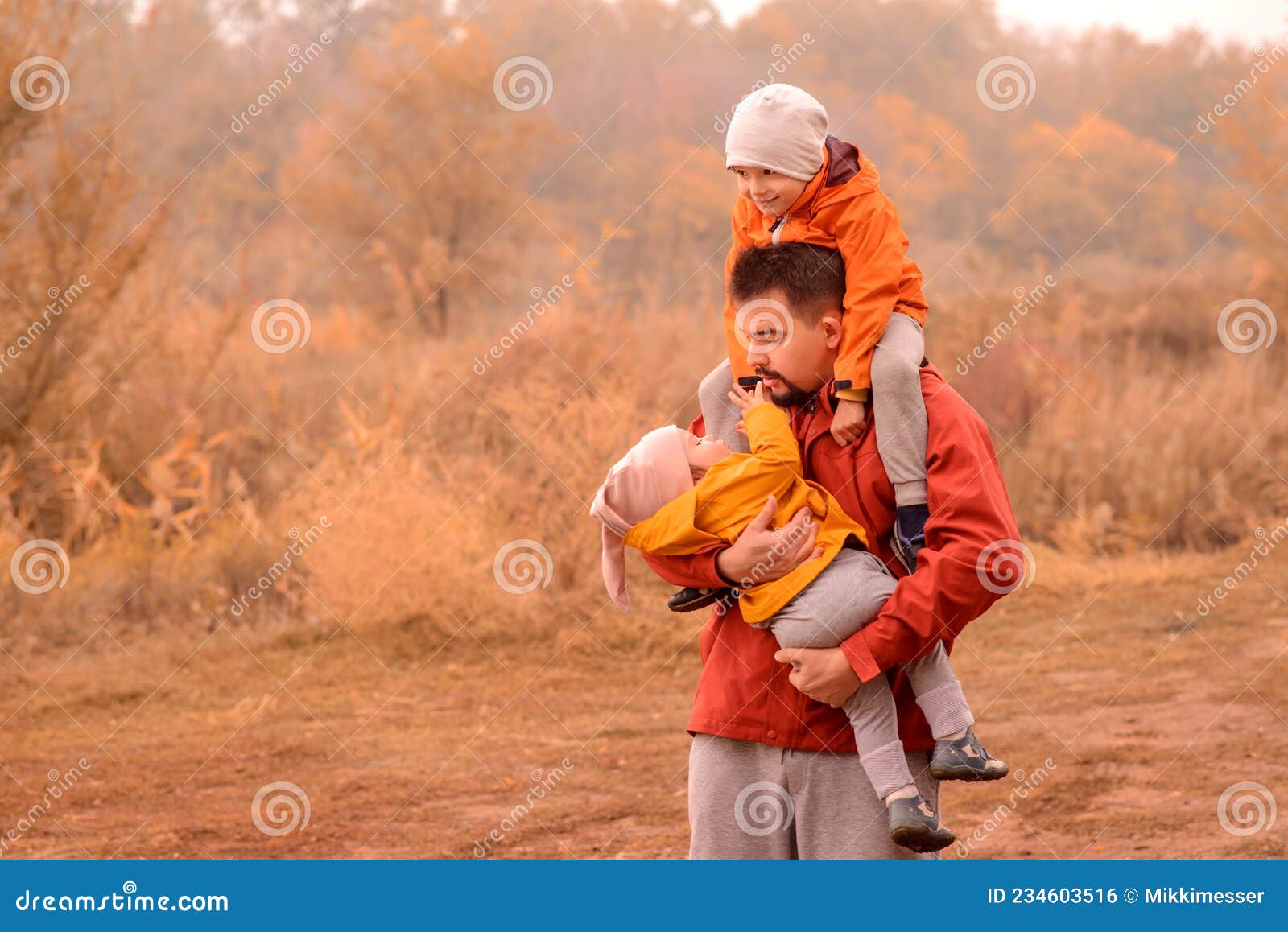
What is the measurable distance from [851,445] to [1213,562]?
279 inches

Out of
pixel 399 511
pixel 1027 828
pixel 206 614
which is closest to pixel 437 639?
pixel 399 511

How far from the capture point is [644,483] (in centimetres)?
227

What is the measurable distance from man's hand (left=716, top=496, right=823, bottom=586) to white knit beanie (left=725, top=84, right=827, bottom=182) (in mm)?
654

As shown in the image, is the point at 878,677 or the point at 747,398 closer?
the point at 878,677

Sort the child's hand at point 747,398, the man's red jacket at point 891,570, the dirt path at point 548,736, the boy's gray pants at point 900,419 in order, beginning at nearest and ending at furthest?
the man's red jacket at point 891,570 → the boy's gray pants at point 900,419 → the child's hand at point 747,398 → the dirt path at point 548,736

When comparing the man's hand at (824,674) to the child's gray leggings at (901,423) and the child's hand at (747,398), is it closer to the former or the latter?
the child's gray leggings at (901,423)

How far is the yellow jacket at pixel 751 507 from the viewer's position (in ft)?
7.29

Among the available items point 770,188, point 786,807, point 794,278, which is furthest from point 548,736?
point 794,278

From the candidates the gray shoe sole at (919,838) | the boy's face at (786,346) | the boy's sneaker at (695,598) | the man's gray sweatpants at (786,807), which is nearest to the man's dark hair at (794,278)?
the boy's face at (786,346)

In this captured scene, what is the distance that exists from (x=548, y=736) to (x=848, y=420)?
424cm

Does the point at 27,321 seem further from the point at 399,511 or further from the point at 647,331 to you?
the point at 647,331

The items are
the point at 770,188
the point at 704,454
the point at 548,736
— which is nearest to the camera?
the point at 704,454

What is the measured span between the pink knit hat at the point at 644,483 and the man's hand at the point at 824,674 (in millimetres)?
338

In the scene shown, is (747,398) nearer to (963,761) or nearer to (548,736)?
(963,761)
